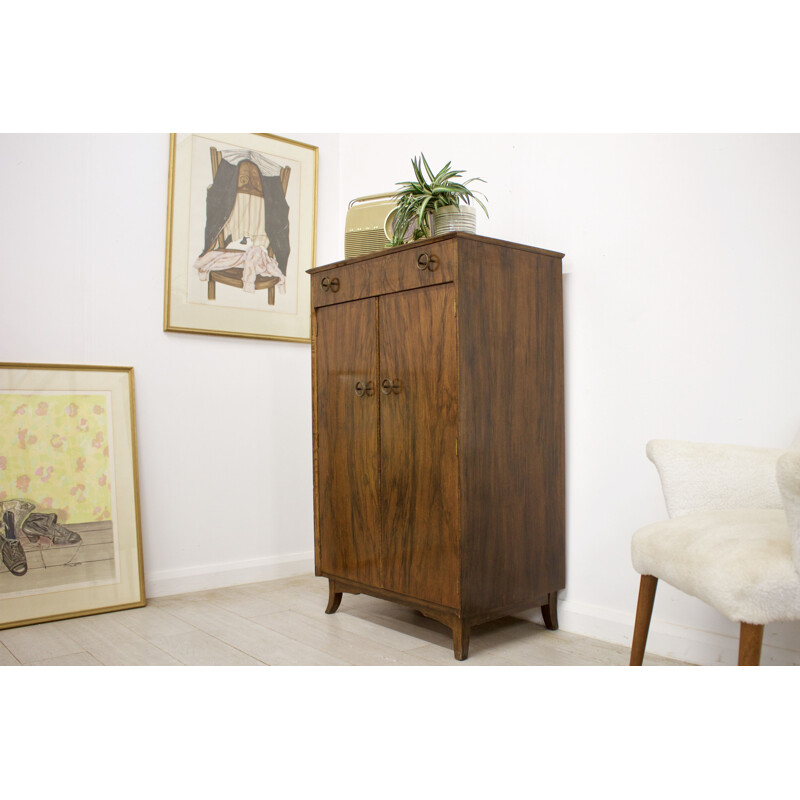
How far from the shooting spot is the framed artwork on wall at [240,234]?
3012 mm

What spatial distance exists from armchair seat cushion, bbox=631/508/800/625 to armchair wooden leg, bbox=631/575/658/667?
0.05 m

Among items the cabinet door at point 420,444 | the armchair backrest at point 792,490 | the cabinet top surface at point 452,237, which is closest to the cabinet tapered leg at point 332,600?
the cabinet door at point 420,444

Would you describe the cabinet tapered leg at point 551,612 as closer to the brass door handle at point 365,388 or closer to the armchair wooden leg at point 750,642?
the brass door handle at point 365,388

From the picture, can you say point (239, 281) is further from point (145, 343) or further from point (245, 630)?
point (245, 630)

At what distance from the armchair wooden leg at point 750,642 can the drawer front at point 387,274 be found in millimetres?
1219

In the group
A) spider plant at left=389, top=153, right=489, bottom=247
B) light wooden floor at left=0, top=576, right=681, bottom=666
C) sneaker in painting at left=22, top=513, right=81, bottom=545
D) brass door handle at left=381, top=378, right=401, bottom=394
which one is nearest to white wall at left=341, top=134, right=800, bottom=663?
light wooden floor at left=0, top=576, right=681, bottom=666

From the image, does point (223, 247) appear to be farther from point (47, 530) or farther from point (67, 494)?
point (47, 530)

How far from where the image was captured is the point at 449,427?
2145 millimetres

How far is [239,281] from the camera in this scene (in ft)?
10.4

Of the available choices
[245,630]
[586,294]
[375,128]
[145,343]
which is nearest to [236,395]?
[145,343]

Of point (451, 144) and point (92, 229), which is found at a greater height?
point (451, 144)

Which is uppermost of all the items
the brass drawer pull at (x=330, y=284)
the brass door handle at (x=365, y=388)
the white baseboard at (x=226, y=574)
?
the brass drawer pull at (x=330, y=284)

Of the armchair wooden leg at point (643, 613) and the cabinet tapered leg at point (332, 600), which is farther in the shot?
the cabinet tapered leg at point (332, 600)
